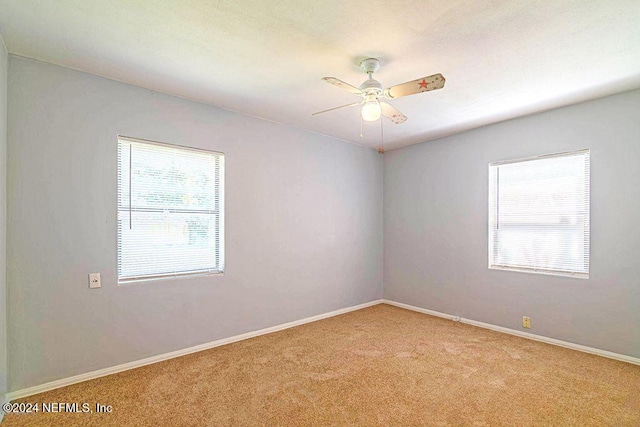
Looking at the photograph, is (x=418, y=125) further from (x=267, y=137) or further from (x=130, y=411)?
(x=130, y=411)

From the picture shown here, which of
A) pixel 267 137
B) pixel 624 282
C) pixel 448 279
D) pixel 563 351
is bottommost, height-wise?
pixel 563 351

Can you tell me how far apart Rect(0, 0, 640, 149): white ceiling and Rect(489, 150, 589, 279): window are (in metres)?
0.74

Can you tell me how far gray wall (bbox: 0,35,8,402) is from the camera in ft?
7.31

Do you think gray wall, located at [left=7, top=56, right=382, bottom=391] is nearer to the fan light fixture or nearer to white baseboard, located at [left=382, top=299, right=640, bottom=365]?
white baseboard, located at [left=382, top=299, right=640, bottom=365]

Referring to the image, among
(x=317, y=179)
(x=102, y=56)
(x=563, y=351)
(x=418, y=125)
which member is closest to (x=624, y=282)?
(x=563, y=351)

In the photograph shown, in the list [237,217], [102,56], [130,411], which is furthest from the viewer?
[237,217]

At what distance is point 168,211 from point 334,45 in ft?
7.17

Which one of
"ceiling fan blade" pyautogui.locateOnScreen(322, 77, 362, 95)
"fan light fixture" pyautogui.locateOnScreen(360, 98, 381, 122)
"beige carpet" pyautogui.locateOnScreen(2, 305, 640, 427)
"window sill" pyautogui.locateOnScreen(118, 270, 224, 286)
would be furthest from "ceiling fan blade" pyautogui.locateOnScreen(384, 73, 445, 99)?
"window sill" pyautogui.locateOnScreen(118, 270, 224, 286)

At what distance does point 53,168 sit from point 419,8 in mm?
2919

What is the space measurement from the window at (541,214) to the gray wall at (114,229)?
2.25 metres

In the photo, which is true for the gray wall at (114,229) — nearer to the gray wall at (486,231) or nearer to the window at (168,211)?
the window at (168,211)

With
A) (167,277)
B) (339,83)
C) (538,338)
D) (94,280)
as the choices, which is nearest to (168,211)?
(167,277)

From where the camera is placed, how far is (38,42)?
7.33 feet

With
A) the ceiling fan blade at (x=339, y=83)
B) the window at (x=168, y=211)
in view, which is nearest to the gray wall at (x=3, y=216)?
the window at (x=168, y=211)
